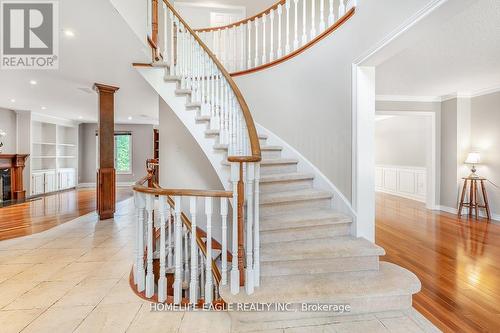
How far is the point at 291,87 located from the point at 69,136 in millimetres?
8950

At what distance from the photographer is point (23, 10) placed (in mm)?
2396

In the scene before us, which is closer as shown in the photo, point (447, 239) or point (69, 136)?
point (447, 239)

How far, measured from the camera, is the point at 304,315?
1.73 metres

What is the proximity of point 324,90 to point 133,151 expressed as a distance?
8217mm

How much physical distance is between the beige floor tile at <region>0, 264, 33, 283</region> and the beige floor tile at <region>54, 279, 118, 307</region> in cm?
78

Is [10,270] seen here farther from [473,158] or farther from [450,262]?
[473,158]

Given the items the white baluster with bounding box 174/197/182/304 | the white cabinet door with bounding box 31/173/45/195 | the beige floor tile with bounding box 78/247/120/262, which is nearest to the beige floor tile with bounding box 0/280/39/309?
the beige floor tile with bounding box 78/247/120/262

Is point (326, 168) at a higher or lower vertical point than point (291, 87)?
lower

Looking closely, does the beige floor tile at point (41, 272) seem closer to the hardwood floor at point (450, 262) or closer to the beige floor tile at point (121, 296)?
the beige floor tile at point (121, 296)

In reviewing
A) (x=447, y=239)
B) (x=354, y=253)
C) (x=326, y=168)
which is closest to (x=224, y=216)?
(x=354, y=253)

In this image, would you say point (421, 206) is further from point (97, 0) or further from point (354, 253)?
point (97, 0)

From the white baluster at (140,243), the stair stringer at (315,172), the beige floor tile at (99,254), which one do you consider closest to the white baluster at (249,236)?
the white baluster at (140,243)

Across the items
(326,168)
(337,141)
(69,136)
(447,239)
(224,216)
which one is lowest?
(447,239)

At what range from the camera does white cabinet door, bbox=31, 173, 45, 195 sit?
712cm
